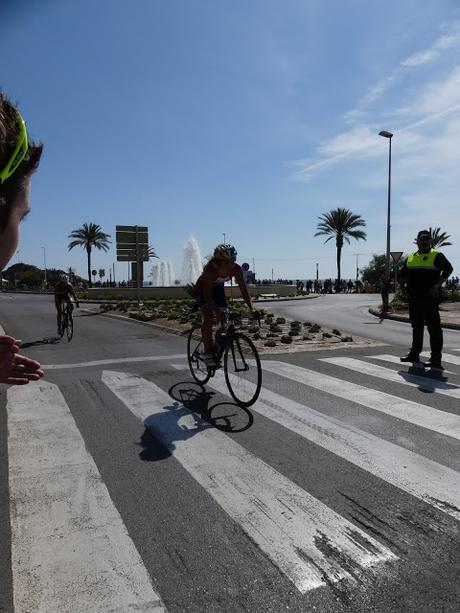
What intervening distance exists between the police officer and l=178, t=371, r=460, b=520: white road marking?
134 inches

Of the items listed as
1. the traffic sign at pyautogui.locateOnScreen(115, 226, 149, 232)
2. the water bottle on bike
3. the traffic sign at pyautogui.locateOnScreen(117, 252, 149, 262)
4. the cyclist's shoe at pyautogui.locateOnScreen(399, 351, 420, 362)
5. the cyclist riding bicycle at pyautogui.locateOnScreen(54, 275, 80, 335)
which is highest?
the traffic sign at pyautogui.locateOnScreen(115, 226, 149, 232)

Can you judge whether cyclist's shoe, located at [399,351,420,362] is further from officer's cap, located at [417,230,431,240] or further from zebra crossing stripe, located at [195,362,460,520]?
zebra crossing stripe, located at [195,362,460,520]

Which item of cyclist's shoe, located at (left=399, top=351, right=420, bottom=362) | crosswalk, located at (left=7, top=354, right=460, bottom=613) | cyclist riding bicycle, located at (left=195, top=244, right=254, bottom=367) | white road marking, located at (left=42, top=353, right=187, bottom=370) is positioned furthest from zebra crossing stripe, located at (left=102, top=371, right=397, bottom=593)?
cyclist's shoe, located at (left=399, top=351, right=420, bottom=362)

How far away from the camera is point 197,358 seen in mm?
6902

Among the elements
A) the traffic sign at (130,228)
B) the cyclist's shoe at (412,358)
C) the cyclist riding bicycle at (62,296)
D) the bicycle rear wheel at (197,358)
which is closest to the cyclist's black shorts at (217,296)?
the bicycle rear wheel at (197,358)

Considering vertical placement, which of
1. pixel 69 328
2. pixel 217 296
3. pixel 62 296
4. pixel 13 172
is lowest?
pixel 69 328

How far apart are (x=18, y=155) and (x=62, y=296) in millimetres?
11778

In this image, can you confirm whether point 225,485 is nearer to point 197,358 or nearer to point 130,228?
point 197,358

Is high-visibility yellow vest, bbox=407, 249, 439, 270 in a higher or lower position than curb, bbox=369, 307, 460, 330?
higher

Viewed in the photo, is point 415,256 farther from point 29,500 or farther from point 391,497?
point 29,500

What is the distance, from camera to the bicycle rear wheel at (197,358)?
6.77 metres

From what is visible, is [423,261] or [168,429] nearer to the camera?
[168,429]

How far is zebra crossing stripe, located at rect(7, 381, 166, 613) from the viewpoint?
237cm

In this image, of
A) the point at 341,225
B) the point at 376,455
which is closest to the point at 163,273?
the point at 341,225
